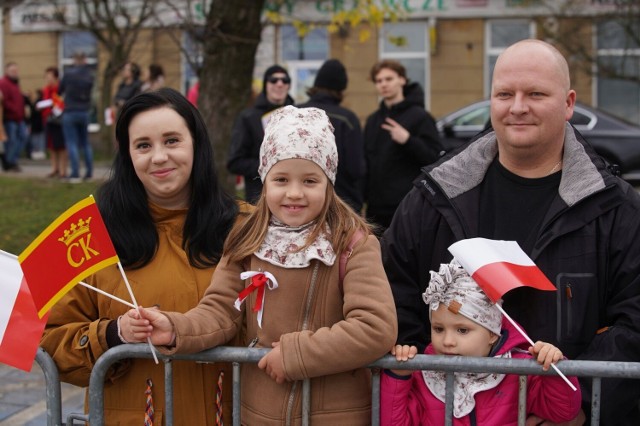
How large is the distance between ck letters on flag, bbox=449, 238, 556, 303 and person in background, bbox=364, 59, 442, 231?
13.5 feet

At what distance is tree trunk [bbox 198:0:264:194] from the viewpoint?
31.5 ft

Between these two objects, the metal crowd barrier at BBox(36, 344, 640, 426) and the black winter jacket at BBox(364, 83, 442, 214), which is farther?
the black winter jacket at BBox(364, 83, 442, 214)

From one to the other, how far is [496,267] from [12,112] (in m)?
17.1

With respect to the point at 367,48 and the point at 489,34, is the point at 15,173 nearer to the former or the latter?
the point at 367,48

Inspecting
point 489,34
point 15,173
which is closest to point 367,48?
point 489,34

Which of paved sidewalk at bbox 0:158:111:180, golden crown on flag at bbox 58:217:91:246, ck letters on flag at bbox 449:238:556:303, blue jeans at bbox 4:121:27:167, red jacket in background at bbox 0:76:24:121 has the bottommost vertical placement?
paved sidewalk at bbox 0:158:111:180

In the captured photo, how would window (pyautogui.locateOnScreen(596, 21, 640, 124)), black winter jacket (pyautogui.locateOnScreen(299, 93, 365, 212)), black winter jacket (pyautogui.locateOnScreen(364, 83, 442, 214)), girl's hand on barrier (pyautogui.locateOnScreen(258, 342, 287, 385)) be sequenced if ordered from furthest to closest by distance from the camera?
window (pyautogui.locateOnScreen(596, 21, 640, 124)), black winter jacket (pyautogui.locateOnScreen(364, 83, 442, 214)), black winter jacket (pyautogui.locateOnScreen(299, 93, 365, 212)), girl's hand on barrier (pyautogui.locateOnScreen(258, 342, 287, 385))

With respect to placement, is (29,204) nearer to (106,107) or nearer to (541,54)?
(106,107)

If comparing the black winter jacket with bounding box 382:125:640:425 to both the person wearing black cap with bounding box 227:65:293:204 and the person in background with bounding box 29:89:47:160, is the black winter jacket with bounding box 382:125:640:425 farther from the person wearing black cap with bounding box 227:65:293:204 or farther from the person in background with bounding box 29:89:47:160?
the person in background with bounding box 29:89:47:160

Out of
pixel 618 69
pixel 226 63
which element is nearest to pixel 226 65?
pixel 226 63

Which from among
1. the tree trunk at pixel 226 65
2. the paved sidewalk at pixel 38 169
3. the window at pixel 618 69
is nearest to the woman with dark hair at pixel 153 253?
the tree trunk at pixel 226 65

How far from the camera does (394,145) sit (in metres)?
7.12

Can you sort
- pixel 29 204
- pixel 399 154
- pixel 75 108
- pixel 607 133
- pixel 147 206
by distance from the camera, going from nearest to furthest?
pixel 147 206, pixel 399 154, pixel 29 204, pixel 75 108, pixel 607 133

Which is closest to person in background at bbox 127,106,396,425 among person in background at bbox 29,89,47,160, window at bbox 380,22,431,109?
person in background at bbox 29,89,47,160
